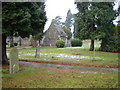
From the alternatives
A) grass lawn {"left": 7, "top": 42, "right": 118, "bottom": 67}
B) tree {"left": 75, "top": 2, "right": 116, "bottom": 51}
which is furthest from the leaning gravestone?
tree {"left": 75, "top": 2, "right": 116, "bottom": 51}

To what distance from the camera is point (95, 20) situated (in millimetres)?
26203

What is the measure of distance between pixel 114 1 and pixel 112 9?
1.65 metres

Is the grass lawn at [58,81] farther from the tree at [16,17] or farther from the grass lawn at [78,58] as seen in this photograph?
the grass lawn at [78,58]

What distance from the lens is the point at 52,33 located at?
150ft

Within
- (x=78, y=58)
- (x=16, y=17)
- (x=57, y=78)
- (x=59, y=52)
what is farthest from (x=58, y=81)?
(x=59, y=52)

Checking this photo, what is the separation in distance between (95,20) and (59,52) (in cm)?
844

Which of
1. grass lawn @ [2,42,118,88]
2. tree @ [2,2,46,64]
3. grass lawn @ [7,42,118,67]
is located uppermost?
tree @ [2,2,46,64]

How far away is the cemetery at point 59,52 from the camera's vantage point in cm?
710

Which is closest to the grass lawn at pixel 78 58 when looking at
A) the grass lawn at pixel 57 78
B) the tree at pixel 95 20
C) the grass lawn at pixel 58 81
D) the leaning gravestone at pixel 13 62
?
the grass lawn at pixel 57 78

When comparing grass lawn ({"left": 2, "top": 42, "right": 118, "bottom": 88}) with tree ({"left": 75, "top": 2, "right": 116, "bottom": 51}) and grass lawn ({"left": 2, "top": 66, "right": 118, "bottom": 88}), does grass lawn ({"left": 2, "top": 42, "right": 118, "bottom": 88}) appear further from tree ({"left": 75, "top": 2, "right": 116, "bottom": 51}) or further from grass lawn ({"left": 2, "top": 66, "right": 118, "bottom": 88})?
tree ({"left": 75, "top": 2, "right": 116, "bottom": 51})

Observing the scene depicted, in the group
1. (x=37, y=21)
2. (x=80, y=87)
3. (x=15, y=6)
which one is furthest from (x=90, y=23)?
(x=80, y=87)

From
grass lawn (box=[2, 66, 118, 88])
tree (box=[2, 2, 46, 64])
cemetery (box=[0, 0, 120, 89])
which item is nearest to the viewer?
grass lawn (box=[2, 66, 118, 88])

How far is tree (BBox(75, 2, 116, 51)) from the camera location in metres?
26.3

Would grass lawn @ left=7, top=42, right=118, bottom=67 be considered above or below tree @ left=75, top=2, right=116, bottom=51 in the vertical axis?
below
